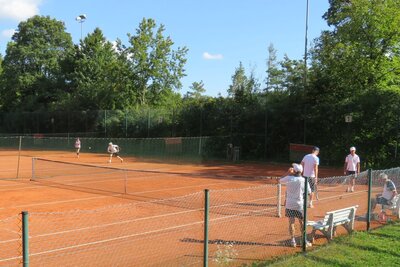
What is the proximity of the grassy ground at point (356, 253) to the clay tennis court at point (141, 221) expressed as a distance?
0.62 m

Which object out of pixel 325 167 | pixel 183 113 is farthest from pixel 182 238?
pixel 183 113

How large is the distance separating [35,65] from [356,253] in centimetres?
6478

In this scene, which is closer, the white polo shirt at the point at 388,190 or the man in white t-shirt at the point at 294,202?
the man in white t-shirt at the point at 294,202

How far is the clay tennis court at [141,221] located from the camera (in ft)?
27.3

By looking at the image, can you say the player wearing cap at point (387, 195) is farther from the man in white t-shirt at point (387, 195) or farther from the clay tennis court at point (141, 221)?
the clay tennis court at point (141, 221)

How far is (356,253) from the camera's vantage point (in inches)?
328

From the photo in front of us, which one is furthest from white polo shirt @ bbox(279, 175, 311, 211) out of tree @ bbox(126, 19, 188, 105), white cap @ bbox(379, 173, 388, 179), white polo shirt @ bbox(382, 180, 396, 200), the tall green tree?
tree @ bbox(126, 19, 188, 105)

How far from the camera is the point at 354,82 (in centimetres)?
2983

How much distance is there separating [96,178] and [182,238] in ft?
42.5

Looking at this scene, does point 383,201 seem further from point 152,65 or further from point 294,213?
point 152,65

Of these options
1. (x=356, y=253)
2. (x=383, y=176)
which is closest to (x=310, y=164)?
(x=383, y=176)

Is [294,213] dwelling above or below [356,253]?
above

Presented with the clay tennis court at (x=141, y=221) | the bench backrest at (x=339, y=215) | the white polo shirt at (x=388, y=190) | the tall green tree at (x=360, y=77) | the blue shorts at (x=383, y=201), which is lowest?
the clay tennis court at (x=141, y=221)

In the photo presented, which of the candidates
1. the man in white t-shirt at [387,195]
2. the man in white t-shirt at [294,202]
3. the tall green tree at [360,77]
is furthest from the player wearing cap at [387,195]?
the tall green tree at [360,77]
